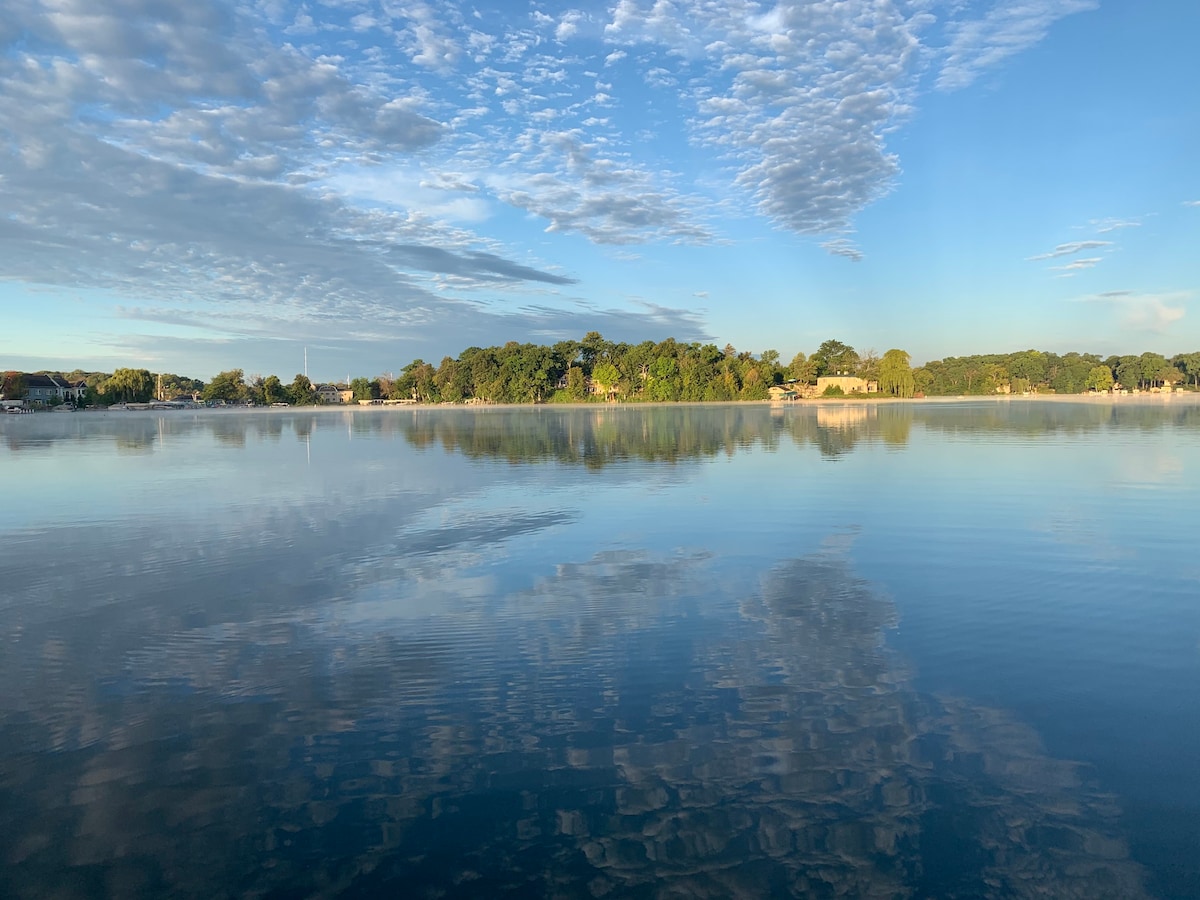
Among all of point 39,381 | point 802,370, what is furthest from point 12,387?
point 802,370

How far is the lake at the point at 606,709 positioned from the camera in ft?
13.6

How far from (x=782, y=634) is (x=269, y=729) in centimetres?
471

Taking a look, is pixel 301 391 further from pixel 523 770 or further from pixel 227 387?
pixel 523 770

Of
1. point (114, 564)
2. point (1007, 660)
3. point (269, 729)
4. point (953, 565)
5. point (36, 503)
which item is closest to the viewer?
point (269, 729)

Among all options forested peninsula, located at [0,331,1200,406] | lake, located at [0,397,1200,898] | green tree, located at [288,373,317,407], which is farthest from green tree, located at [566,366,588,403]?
lake, located at [0,397,1200,898]

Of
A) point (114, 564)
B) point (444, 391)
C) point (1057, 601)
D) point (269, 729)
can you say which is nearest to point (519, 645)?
point (269, 729)

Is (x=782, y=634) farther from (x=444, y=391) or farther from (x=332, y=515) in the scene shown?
(x=444, y=391)

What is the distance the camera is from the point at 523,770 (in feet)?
16.5

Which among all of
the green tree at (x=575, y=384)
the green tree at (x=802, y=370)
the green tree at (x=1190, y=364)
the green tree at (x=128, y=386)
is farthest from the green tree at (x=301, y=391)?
the green tree at (x=1190, y=364)

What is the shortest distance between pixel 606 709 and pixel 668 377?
124m

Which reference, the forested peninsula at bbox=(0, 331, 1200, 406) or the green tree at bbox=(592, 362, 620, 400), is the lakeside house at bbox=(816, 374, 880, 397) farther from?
the green tree at bbox=(592, 362, 620, 400)

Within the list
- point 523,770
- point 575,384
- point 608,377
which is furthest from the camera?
point 575,384

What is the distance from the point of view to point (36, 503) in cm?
1683

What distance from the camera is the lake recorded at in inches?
164
